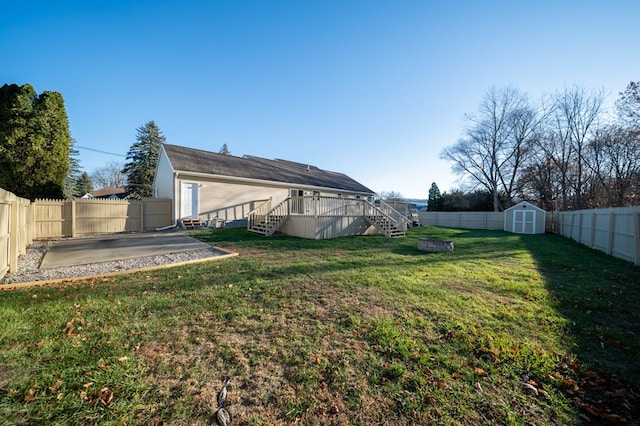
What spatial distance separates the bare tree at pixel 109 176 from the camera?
43500 millimetres

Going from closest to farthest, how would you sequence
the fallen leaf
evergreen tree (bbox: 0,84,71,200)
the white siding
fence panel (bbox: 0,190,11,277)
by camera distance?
the fallen leaf, fence panel (bbox: 0,190,11,277), evergreen tree (bbox: 0,84,71,200), the white siding

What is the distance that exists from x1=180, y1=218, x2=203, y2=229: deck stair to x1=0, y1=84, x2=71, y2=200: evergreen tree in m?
7.62

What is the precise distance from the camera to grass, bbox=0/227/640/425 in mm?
1841

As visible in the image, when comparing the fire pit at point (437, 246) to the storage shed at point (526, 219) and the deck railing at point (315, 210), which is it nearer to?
the deck railing at point (315, 210)

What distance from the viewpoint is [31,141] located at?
12.8 meters

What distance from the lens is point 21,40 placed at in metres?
9.68

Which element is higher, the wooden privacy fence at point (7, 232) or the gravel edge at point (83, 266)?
the wooden privacy fence at point (7, 232)

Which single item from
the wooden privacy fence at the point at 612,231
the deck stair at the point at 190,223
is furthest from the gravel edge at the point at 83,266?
the wooden privacy fence at the point at 612,231

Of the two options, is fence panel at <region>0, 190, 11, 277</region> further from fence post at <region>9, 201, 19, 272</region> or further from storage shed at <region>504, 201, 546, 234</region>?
storage shed at <region>504, 201, 546, 234</region>

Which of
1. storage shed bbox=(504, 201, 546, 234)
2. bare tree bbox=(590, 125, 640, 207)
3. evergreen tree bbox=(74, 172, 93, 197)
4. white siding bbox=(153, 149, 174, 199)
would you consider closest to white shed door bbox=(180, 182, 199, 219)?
white siding bbox=(153, 149, 174, 199)

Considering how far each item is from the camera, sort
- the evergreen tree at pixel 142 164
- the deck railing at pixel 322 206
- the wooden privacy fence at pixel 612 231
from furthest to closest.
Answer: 1. the evergreen tree at pixel 142 164
2. the deck railing at pixel 322 206
3. the wooden privacy fence at pixel 612 231

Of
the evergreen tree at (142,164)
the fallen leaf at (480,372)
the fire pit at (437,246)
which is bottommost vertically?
the fallen leaf at (480,372)

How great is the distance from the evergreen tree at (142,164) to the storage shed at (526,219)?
35.4 meters

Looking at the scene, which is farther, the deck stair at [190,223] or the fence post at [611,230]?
the deck stair at [190,223]
